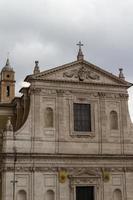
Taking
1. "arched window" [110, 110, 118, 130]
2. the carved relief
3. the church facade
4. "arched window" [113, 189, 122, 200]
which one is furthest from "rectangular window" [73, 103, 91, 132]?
"arched window" [113, 189, 122, 200]

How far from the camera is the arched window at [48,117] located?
98.4 ft

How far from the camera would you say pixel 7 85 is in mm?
44656

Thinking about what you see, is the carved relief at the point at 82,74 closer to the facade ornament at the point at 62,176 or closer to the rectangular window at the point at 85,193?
the facade ornament at the point at 62,176

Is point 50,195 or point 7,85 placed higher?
point 7,85

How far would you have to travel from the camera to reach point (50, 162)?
2900 centimetres

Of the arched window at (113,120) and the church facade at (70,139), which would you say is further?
the arched window at (113,120)

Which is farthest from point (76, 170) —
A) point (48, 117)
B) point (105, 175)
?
point (48, 117)

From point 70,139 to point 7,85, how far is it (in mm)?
16457

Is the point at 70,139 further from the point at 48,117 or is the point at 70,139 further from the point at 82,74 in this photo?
the point at 82,74

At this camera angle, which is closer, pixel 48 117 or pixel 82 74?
pixel 48 117

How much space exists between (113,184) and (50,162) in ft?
Result: 15.7

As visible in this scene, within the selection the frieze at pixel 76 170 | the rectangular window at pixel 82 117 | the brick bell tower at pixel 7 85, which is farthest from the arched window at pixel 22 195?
the brick bell tower at pixel 7 85

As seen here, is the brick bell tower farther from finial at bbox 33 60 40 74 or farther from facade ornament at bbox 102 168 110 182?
facade ornament at bbox 102 168 110 182

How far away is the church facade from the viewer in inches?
1123
